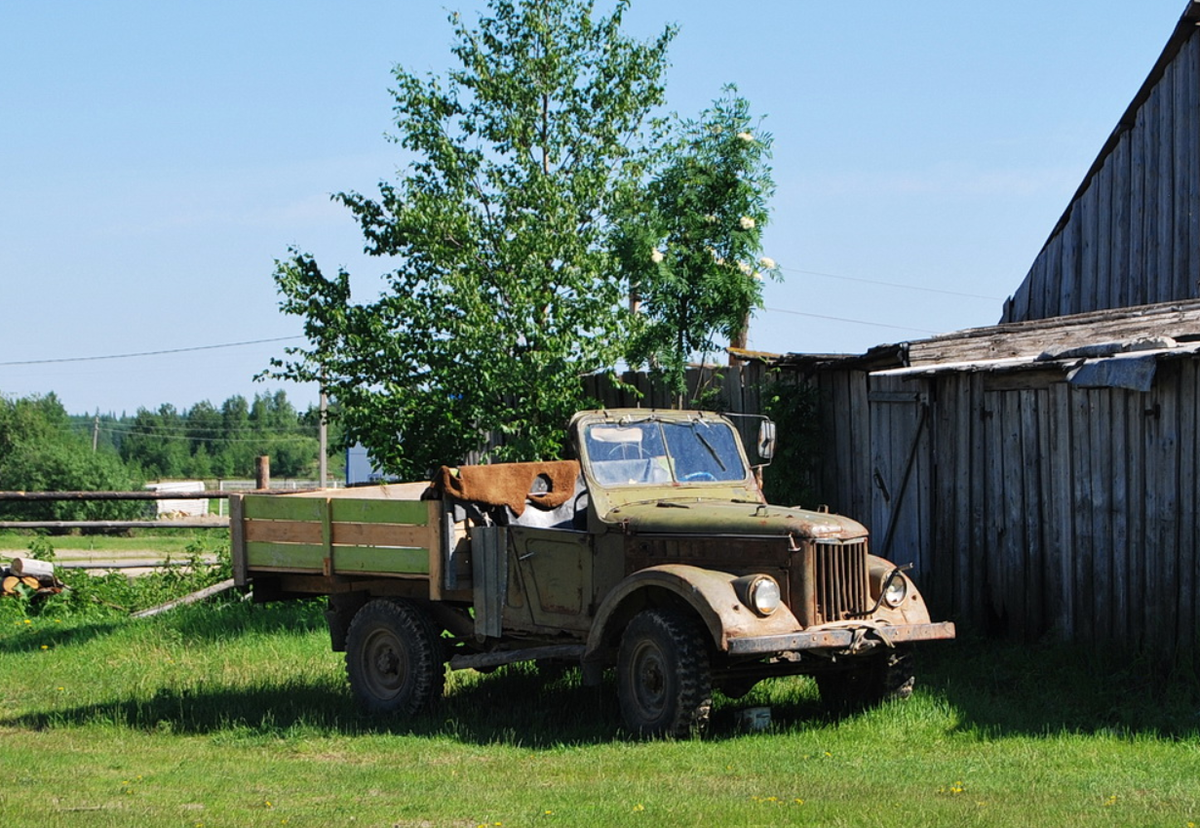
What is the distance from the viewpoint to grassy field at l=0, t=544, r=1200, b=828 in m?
6.83

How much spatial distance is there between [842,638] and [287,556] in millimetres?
4845

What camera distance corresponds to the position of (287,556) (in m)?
11.3

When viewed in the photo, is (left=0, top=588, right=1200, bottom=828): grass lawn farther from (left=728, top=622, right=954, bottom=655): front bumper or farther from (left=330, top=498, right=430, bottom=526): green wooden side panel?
(left=330, top=498, right=430, bottom=526): green wooden side panel

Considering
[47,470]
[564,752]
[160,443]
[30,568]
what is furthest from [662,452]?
[160,443]

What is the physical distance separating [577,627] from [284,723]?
2356 millimetres

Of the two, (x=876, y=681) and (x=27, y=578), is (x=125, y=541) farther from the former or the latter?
(x=876, y=681)

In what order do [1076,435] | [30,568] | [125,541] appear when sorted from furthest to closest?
[125,541]
[30,568]
[1076,435]

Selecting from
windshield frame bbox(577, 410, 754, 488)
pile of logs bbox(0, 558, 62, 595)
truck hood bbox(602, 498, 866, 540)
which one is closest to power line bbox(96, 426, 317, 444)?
pile of logs bbox(0, 558, 62, 595)

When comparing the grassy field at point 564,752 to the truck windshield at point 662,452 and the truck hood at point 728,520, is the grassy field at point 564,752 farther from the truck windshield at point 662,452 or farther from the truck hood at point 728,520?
the truck windshield at point 662,452

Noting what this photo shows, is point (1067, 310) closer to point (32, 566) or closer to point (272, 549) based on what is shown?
point (272, 549)

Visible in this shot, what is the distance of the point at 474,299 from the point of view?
14352 millimetres

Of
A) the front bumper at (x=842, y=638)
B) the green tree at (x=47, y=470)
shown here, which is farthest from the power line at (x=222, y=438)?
the front bumper at (x=842, y=638)

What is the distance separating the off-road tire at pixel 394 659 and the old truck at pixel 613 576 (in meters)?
0.01

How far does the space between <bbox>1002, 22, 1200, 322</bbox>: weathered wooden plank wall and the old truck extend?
6363 mm
